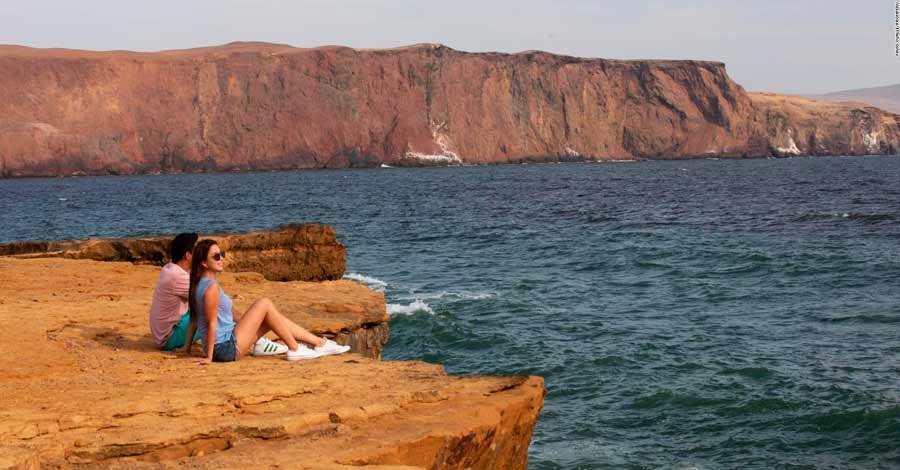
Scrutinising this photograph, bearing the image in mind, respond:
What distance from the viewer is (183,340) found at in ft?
30.9

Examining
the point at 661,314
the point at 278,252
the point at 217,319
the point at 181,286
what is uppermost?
the point at 181,286

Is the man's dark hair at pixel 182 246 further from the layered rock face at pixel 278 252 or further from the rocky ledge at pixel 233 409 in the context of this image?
the layered rock face at pixel 278 252

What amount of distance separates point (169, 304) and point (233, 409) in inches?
109

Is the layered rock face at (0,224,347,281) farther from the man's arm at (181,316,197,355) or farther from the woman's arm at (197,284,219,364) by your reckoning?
the woman's arm at (197,284,219,364)

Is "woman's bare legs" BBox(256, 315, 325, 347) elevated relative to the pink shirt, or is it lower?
lower

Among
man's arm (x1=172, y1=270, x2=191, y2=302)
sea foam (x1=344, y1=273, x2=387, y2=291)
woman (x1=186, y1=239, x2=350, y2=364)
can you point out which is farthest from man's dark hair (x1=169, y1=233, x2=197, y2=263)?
sea foam (x1=344, y1=273, x2=387, y2=291)

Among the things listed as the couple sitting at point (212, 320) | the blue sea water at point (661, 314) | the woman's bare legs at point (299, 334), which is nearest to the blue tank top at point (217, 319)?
the couple sitting at point (212, 320)

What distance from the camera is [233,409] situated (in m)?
7.02

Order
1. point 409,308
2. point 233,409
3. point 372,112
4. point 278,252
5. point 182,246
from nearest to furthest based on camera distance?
point 233,409
point 182,246
point 278,252
point 409,308
point 372,112

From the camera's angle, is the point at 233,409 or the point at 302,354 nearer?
the point at 233,409

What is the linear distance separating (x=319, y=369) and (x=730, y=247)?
78.6 ft

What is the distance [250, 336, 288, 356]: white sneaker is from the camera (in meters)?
8.98

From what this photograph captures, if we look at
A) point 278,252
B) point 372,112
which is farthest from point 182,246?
point 372,112

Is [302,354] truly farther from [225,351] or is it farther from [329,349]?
[225,351]
